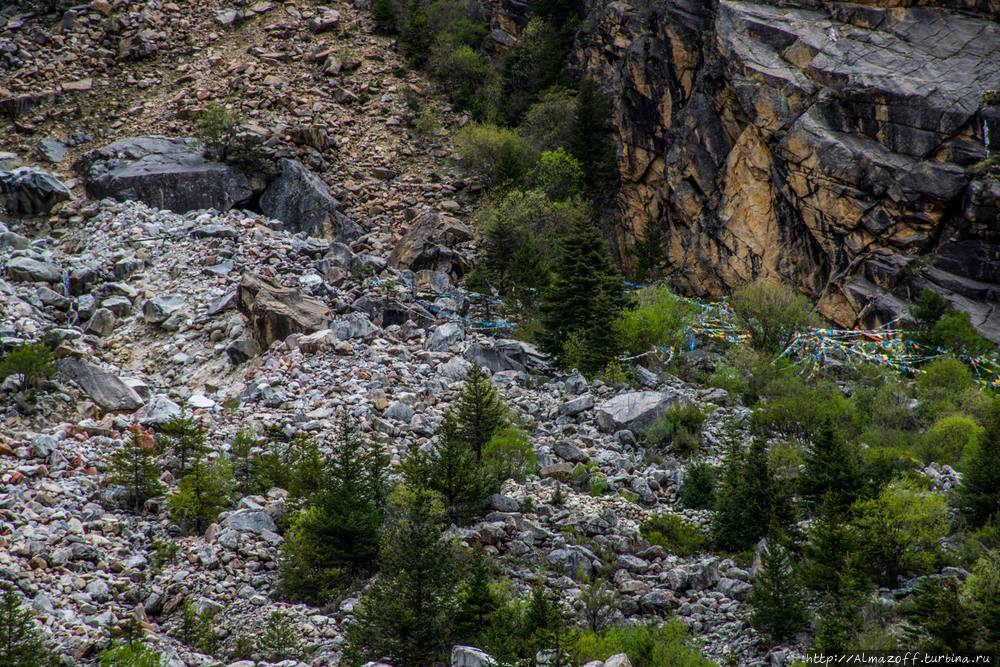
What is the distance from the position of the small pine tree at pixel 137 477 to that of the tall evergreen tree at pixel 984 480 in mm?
17755

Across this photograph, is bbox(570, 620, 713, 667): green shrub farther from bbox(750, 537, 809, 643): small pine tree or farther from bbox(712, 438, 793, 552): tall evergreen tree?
bbox(712, 438, 793, 552): tall evergreen tree

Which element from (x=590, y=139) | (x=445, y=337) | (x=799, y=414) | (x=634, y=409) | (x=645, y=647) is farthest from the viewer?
(x=590, y=139)

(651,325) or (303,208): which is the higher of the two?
(651,325)

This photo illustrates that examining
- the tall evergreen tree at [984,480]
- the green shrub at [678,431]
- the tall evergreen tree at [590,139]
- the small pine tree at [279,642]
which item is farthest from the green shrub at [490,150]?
the small pine tree at [279,642]

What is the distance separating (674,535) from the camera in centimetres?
1521

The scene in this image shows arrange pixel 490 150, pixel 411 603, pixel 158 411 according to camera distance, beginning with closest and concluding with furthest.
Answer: pixel 411 603
pixel 158 411
pixel 490 150

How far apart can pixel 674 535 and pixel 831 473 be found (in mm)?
3766

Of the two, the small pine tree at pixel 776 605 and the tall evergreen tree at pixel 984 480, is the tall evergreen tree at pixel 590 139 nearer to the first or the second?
the tall evergreen tree at pixel 984 480

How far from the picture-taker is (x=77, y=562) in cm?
1260

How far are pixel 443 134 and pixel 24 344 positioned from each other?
29075 millimetres

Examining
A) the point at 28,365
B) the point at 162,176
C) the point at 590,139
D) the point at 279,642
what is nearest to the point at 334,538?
the point at 279,642

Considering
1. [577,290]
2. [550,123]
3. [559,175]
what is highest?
[550,123]

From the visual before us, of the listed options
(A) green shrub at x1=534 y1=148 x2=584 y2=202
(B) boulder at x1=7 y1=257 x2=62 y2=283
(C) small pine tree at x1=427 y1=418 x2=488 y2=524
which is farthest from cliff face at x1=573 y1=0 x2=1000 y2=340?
(B) boulder at x1=7 y1=257 x2=62 y2=283

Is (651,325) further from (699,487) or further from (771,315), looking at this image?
(699,487)
